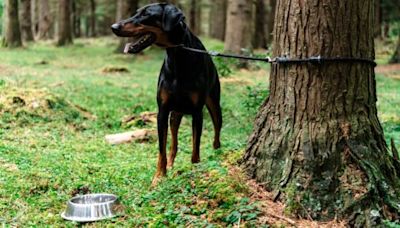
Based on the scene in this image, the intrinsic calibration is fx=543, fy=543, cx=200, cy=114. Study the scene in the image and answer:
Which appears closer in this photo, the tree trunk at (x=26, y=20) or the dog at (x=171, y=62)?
the dog at (x=171, y=62)

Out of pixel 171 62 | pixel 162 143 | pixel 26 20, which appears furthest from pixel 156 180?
pixel 26 20

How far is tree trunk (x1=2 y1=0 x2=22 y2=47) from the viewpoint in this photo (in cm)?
2064

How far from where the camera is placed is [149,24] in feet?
15.4

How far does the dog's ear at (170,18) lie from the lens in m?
4.66

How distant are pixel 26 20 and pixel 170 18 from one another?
24258 millimetres

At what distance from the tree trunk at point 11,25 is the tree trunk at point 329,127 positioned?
18644 mm

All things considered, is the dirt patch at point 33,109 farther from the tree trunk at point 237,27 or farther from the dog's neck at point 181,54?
the tree trunk at point 237,27

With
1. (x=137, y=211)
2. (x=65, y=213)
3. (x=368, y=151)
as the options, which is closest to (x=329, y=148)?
(x=368, y=151)

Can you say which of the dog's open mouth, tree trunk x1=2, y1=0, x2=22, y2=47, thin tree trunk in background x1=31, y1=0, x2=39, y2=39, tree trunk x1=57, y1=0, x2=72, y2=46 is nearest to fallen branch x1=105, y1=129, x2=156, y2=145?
the dog's open mouth

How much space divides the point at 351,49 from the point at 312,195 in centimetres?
107

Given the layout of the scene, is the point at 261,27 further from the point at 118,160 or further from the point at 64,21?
the point at 118,160

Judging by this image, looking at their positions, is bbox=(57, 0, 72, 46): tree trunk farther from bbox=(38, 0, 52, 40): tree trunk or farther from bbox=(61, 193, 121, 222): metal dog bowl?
bbox=(61, 193, 121, 222): metal dog bowl

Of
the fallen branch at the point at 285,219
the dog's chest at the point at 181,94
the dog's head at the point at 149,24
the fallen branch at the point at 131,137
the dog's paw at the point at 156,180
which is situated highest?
the dog's head at the point at 149,24

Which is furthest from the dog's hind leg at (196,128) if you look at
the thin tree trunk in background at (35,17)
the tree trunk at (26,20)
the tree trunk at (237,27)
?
the thin tree trunk in background at (35,17)
